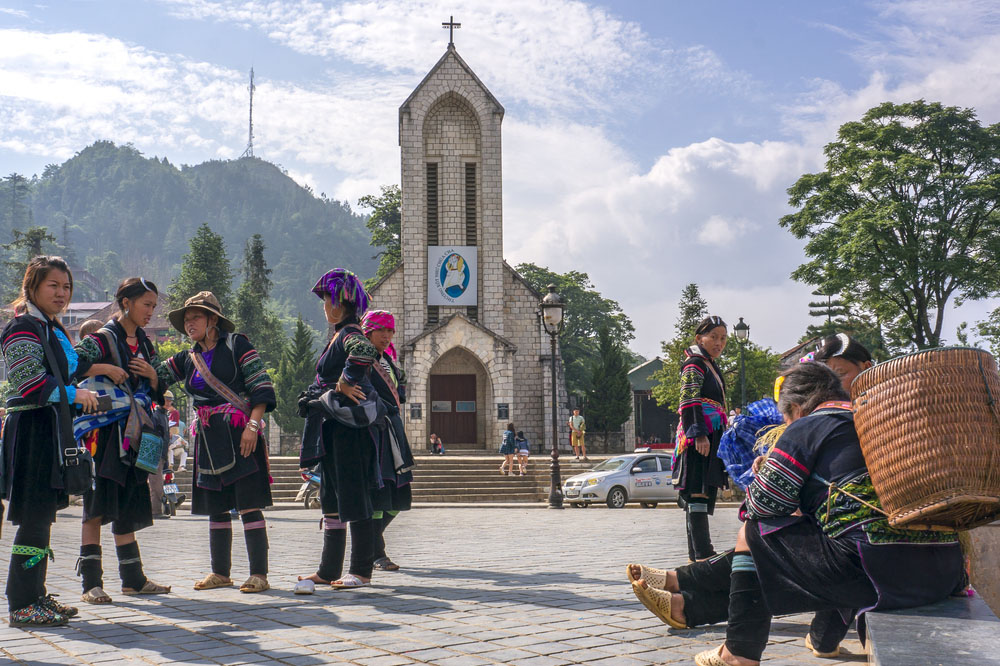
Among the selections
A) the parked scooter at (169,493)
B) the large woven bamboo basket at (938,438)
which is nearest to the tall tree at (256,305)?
the parked scooter at (169,493)

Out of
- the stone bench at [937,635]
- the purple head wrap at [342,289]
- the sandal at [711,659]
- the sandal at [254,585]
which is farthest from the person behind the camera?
the purple head wrap at [342,289]

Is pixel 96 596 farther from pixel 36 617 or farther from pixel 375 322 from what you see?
pixel 375 322

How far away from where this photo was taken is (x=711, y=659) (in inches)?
150

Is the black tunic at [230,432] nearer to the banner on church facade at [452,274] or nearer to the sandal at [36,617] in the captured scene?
the sandal at [36,617]

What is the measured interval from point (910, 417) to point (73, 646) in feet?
12.9

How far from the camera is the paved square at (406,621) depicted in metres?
4.27

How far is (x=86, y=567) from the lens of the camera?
6094 mm

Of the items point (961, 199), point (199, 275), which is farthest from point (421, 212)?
point (199, 275)

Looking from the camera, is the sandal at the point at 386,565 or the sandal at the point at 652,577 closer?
the sandal at the point at 652,577

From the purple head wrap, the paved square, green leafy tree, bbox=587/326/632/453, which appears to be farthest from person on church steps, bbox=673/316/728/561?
green leafy tree, bbox=587/326/632/453

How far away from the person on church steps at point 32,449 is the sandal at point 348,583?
167cm

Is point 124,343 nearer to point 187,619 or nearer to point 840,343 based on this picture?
point 187,619

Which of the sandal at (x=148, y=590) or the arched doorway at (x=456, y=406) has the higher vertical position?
the arched doorway at (x=456, y=406)

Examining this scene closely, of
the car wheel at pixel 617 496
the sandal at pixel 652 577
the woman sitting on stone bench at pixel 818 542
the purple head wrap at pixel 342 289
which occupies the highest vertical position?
the purple head wrap at pixel 342 289
